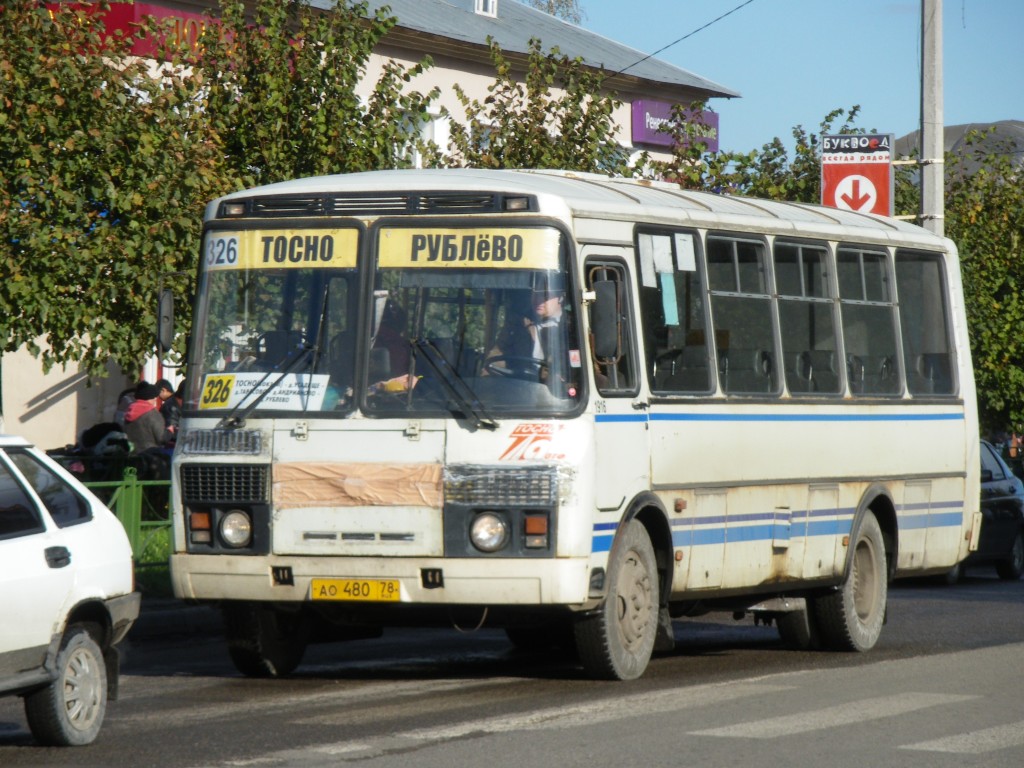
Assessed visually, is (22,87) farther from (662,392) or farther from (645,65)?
(645,65)

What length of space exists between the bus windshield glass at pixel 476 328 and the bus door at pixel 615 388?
18 cm

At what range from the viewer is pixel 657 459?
11789 mm

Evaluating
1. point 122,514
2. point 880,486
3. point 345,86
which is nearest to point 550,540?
point 880,486

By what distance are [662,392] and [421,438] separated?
1765 millimetres

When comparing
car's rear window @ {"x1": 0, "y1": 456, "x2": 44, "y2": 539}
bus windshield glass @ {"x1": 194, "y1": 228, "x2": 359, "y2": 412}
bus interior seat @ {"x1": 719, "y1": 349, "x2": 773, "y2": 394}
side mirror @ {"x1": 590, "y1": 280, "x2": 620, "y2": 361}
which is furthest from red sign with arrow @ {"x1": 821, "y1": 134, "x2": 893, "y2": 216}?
car's rear window @ {"x1": 0, "y1": 456, "x2": 44, "y2": 539}

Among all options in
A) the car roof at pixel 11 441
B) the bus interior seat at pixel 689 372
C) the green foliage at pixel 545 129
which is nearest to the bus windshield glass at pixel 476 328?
the bus interior seat at pixel 689 372

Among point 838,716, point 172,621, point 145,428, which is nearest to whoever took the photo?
point 838,716

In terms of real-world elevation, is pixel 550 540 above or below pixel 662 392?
below

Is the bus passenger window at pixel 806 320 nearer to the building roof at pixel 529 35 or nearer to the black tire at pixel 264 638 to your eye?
the black tire at pixel 264 638

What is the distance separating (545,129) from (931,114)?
459cm

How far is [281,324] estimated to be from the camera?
1127cm

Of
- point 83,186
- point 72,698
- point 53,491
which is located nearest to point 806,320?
point 53,491

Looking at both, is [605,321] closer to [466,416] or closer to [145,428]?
[466,416]

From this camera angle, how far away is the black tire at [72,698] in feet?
28.8
